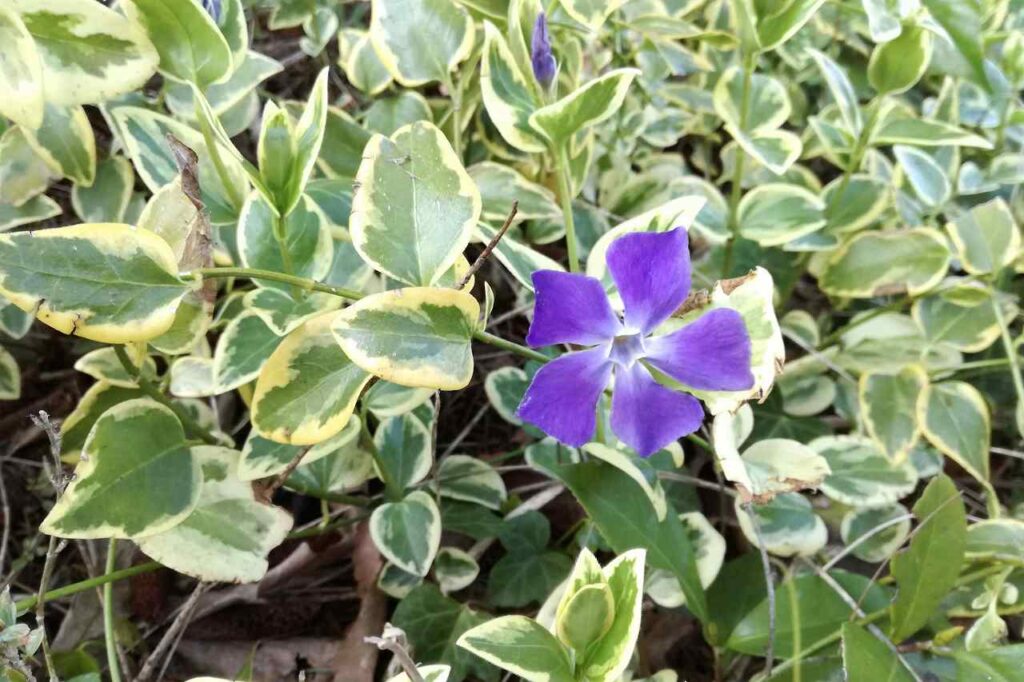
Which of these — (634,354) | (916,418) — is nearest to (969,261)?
(916,418)

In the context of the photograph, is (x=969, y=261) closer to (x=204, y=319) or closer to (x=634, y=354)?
(x=634, y=354)

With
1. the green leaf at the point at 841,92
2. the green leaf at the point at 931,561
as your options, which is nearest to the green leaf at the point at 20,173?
the green leaf at the point at 841,92

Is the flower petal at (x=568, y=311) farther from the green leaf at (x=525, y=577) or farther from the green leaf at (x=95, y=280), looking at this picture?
the green leaf at (x=525, y=577)

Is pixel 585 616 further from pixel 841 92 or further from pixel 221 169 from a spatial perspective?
pixel 841 92

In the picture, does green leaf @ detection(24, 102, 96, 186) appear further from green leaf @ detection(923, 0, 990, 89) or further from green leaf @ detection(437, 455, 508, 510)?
green leaf @ detection(923, 0, 990, 89)

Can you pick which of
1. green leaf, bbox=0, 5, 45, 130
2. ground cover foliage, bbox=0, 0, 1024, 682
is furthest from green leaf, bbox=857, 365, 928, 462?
green leaf, bbox=0, 5, 45, 130

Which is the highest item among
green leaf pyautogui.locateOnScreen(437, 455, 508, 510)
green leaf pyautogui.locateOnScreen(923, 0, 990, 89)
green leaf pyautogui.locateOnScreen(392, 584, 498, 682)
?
green leaf pyautogui.locateOnScreen(923, 0, 990, 89)

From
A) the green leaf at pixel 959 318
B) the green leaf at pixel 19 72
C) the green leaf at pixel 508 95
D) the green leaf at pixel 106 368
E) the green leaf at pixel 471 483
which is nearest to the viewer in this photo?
the green leaf at pixel 19 72
